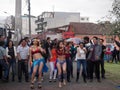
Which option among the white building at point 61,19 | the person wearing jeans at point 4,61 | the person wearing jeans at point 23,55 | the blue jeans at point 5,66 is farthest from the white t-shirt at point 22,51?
the white building at point 61,19

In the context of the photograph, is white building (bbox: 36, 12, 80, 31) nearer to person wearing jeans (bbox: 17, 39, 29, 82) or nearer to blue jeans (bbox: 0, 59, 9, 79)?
person wearing jeans (bbox: 17, 39, 29, 82)

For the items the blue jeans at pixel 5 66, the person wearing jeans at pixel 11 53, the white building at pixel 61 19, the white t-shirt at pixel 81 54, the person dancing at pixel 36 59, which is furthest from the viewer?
the white building at pixel 61 19

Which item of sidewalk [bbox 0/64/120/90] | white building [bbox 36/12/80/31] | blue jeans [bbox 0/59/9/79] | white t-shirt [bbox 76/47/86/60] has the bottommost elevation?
sidewalk [bbox 0/64/120/90]

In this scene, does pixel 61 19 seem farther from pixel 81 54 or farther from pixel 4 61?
pixel 4 61

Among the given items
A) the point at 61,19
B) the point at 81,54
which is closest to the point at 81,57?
the point at 81,54

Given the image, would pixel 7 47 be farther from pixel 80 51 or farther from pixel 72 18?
pixel 72 18

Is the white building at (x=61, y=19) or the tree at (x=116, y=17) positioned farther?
the white building at (x=61, y=19)

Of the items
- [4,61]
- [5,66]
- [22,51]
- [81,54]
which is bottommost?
[5,66]

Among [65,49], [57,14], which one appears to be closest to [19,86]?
[65,49]

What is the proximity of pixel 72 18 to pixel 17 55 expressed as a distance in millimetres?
88648

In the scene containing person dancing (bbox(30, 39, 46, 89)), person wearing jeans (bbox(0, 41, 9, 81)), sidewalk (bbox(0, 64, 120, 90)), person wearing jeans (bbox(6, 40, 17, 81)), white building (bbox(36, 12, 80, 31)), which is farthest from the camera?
white building (bbox(36, 12, 80, 31))

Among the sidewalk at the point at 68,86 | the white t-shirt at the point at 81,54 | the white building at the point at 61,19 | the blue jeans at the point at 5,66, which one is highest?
the white building at the point at 61,19

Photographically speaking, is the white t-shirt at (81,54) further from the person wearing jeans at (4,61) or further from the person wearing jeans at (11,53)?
the person wearing jeans at (4,61)

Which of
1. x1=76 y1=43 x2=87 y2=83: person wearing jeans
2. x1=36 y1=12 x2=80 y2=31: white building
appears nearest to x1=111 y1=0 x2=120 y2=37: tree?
x1=76 y1=43 x2=87 y2=83: person wearing jeans
